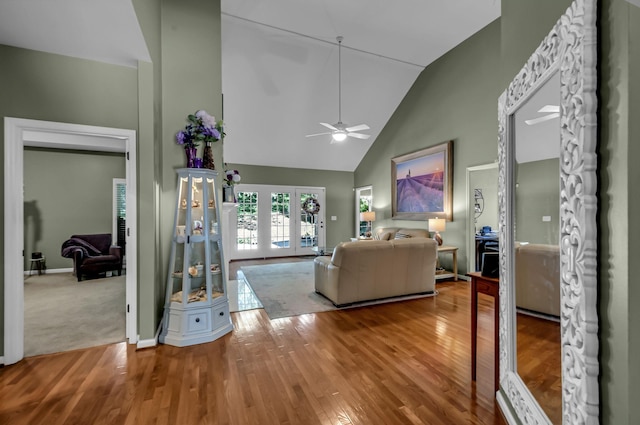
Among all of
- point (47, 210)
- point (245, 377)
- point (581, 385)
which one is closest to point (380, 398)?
point (245, 377)

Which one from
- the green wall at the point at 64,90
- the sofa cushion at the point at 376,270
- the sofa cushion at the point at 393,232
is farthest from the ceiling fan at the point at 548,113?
the sofa cushion at the point at 393,232

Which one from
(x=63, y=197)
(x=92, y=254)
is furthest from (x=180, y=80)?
(x=63, y=197)

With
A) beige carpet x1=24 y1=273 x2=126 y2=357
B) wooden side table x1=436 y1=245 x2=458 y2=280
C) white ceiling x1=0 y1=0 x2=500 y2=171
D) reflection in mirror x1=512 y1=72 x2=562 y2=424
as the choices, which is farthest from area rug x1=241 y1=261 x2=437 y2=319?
white ceiling x1=0 y1=0 x2=500 y2=171

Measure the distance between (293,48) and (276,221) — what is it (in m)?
4.63

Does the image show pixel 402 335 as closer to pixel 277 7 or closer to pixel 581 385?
pixel 581 385

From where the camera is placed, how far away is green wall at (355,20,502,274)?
466 cm

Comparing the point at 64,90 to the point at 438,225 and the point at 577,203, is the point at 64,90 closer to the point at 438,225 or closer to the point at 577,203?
the point at 577,203

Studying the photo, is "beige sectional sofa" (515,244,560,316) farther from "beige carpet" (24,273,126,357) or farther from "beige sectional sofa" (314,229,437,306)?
"beige carpet" (24,273,126,357)

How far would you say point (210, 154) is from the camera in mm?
3021

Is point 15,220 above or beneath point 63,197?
beneath

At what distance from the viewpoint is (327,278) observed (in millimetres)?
3855

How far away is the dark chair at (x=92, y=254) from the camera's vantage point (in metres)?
5.11

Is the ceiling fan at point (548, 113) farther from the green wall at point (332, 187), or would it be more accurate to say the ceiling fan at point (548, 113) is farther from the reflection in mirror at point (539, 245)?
the green wall at point (332, 187)

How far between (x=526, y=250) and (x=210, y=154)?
2.91 metres
